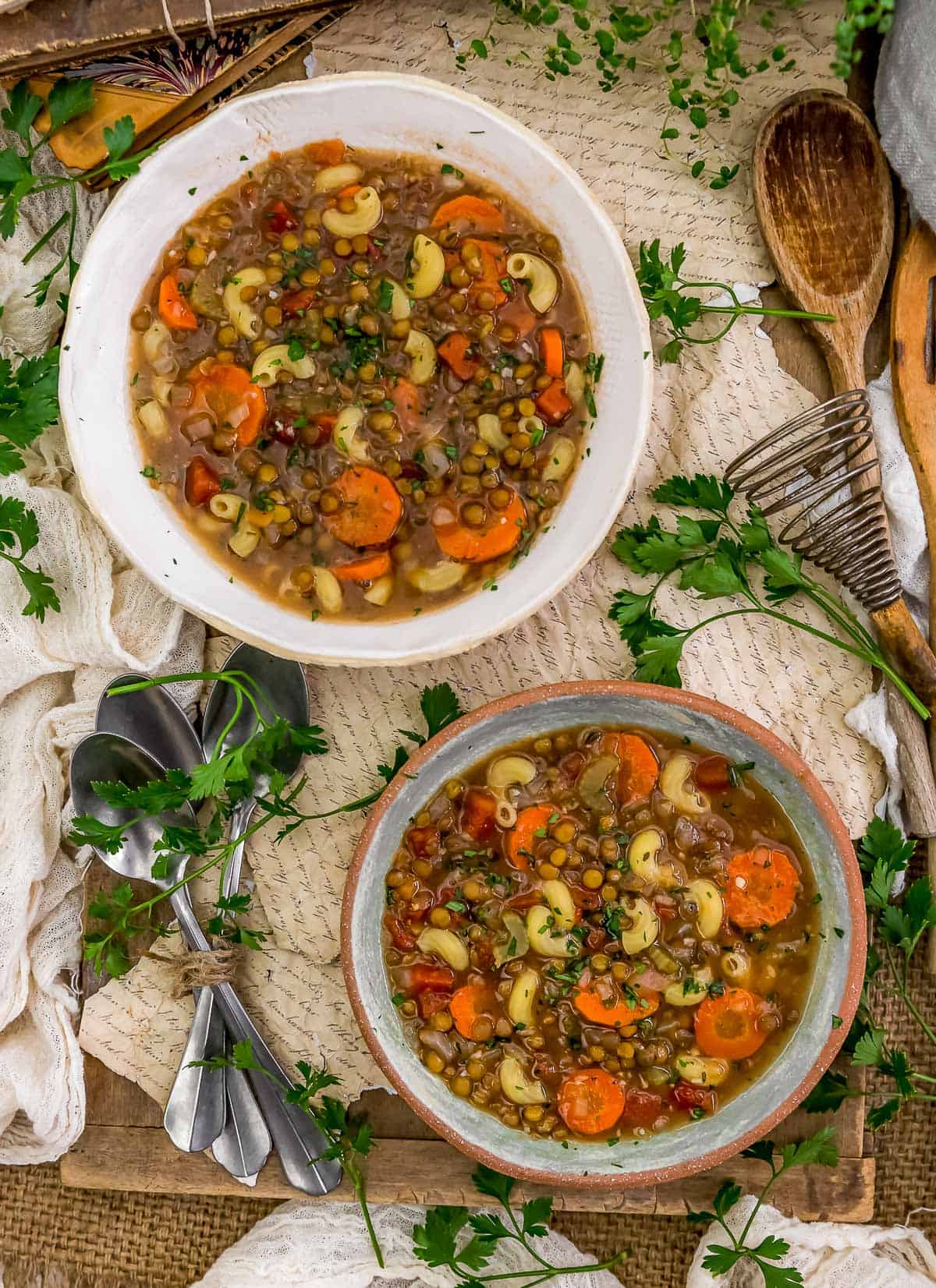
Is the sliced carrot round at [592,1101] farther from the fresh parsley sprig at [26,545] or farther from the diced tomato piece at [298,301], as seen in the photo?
the diced tomato piece at [298,301]

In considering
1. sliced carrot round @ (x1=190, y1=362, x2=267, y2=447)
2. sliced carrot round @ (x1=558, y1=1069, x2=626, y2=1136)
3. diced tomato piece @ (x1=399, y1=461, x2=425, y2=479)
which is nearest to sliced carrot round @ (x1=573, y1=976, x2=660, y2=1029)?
sliced carrot round @ (x1=558, y1=1069, x2=626, y2=1136)

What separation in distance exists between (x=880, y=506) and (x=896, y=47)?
1.20 m

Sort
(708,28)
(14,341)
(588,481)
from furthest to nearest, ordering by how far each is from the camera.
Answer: (14,341) < (588,481) < (708,28)

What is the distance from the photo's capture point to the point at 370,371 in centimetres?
291

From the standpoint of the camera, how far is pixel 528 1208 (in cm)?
304

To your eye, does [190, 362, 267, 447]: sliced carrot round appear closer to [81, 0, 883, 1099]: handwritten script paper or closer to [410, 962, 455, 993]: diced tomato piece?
[81, 0, 883, 1099]: handwritten script paper

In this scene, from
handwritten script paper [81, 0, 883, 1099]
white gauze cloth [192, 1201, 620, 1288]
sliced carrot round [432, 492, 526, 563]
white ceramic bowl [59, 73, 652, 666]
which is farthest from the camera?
white gauze cloth [192, 1201, 620, 1288]

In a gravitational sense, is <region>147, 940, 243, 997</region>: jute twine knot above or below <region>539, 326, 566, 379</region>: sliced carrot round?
below

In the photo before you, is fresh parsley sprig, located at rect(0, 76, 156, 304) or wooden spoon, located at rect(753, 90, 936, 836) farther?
wooden spoon, located at rect(753, 90, 936, 836)

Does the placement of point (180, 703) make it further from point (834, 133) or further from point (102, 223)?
point (834, 133)

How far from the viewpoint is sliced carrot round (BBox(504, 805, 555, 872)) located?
2992 millimetres

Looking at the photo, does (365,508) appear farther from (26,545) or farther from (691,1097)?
(691,1097)

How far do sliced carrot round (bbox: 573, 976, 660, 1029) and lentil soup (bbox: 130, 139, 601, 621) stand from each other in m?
1.11

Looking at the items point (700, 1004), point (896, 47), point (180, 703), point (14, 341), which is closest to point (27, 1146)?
point (180, 703)
